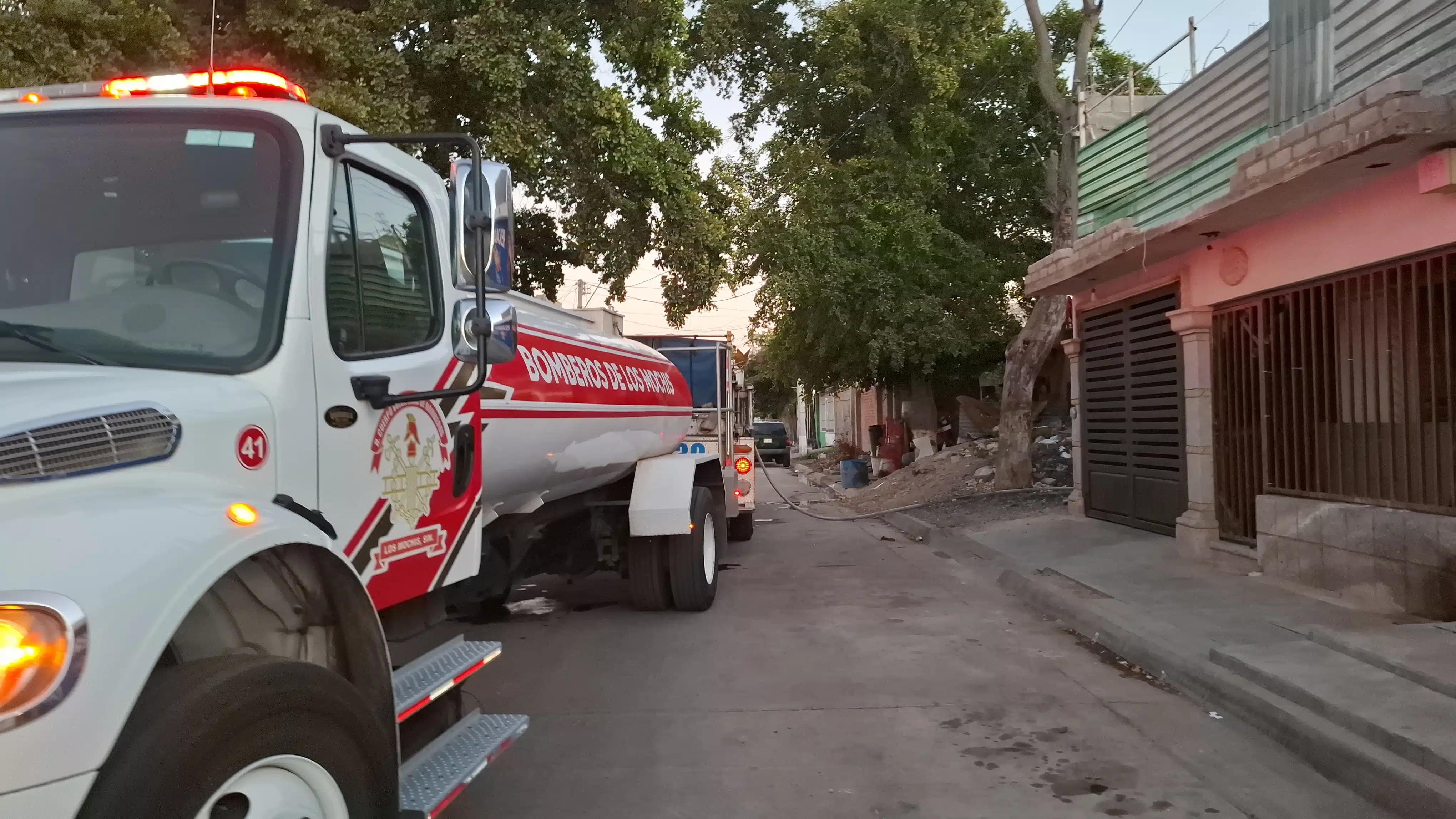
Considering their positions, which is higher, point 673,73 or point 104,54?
point 673,73

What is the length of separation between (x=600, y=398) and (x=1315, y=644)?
15.5 ft

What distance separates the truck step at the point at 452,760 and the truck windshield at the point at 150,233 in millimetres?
1321

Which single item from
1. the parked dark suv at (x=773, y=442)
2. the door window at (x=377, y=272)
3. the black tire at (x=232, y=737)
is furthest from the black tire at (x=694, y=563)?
the parked dark suv at (x=773, y=442)

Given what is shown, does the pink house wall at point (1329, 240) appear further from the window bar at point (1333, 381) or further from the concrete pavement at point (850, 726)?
the concrete pavement at point (850, 726)

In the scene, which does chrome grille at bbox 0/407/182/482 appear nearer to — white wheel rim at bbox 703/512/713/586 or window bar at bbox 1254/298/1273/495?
white wheel rim at bbox 703/512/713/586

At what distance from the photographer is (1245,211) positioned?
28.1ft

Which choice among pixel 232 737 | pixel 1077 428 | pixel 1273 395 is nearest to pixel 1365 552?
pixel 1273 395

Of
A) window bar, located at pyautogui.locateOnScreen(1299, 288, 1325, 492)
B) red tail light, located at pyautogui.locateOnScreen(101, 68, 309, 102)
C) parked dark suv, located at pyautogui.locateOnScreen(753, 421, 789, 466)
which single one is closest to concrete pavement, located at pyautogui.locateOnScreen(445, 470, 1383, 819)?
window bar, located at pyautogui.locateOnScreen(1299, 288, 1325, 492)

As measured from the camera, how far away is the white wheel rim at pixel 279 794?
88.0 inches

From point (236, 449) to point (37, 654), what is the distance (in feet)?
2.96

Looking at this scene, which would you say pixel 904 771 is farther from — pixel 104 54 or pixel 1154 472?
pixel 104 54

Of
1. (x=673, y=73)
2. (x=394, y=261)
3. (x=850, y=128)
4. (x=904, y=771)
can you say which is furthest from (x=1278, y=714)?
(x=850, y=128)

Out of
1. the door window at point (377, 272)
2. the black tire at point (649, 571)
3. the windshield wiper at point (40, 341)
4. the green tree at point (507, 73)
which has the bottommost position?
the black tire at point (649, 571)

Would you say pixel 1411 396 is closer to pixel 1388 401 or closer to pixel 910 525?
pixel 1388 401
